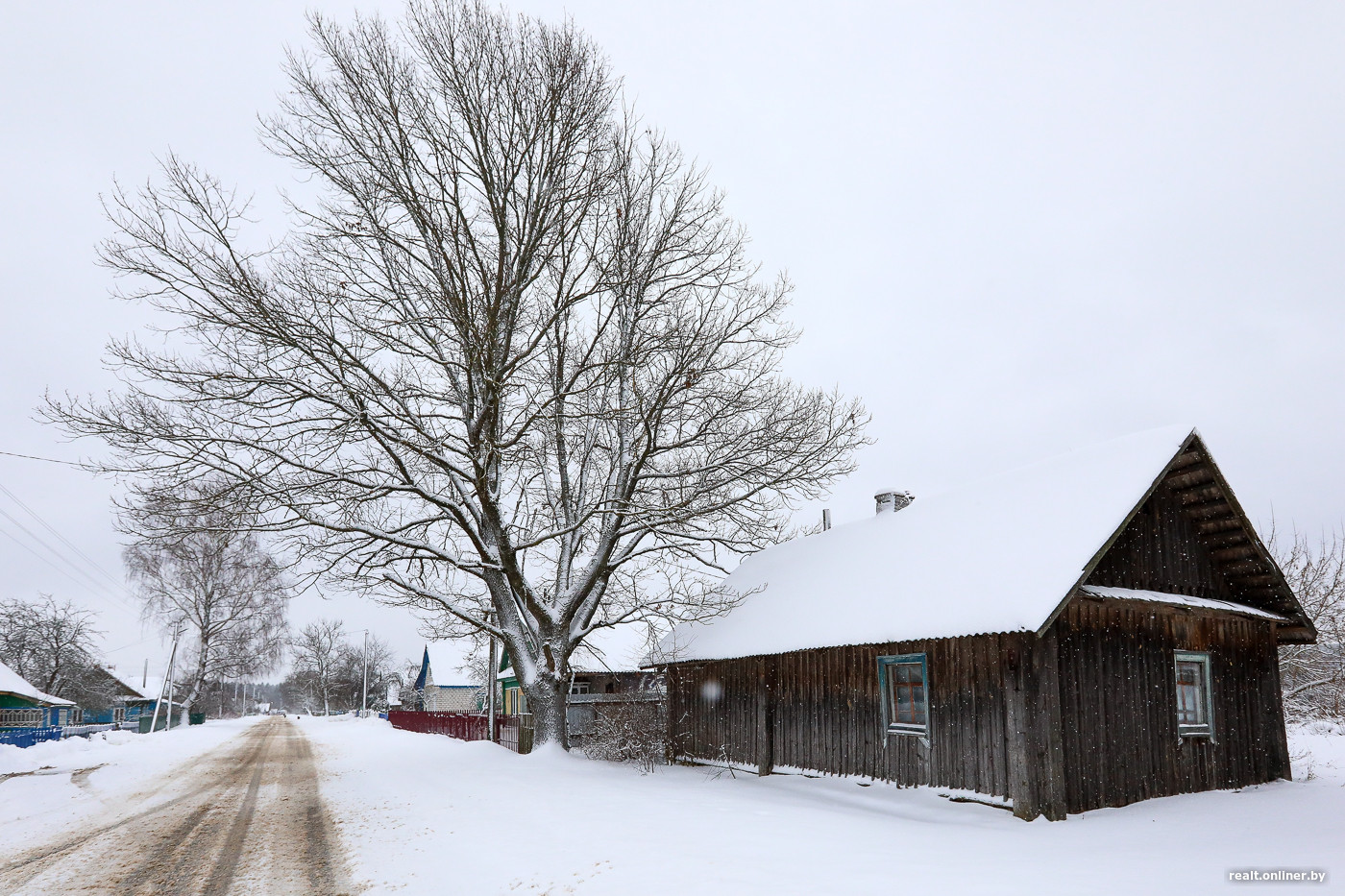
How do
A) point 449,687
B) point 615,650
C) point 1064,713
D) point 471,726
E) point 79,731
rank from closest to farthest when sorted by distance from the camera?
point 1064,713 → point 615,650 → point 471,726 → point 79,731 → point 449,687

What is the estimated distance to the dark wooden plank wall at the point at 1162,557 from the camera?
12883 millimetres

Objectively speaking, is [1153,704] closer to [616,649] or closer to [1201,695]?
[1201,695]

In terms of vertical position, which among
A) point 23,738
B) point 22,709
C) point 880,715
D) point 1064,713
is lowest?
point 23,738

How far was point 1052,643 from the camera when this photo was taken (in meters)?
11.3

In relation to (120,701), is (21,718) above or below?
above

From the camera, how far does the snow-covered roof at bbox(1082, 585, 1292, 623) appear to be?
12070mm

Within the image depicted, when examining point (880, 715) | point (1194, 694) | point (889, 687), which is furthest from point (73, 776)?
point (1194, 694)

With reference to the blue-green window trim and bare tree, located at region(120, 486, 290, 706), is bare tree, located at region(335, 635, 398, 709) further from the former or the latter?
the blue-green window trim

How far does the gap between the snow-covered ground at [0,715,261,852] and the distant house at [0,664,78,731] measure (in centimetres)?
707

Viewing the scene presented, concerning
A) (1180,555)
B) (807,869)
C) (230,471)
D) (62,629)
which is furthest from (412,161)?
(62,629)

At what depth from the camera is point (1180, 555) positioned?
13922mm

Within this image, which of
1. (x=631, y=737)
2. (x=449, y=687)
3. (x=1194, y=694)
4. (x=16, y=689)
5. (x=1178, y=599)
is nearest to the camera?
(x=1178, y=599)

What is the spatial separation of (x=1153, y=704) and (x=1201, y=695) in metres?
1.72

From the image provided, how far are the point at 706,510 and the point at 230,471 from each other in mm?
9686
